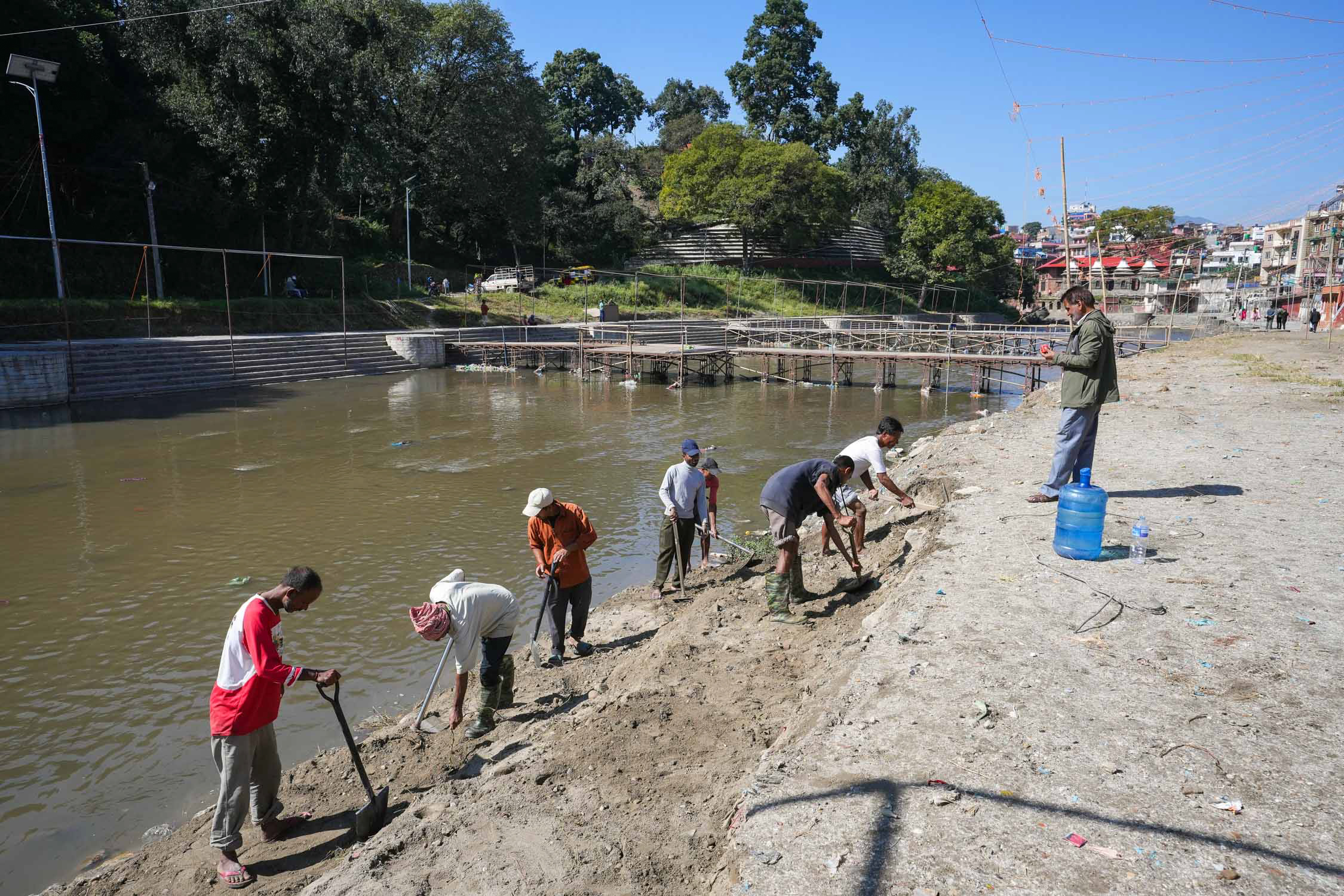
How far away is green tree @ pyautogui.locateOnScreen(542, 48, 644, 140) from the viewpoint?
214 feet

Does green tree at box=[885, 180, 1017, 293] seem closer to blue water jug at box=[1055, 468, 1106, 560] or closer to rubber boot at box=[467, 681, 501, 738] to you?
blue water jug at box=[1055, 468, 1106, 560]

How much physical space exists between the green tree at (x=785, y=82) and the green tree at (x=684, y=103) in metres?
11.0

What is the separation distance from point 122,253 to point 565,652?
109 feet

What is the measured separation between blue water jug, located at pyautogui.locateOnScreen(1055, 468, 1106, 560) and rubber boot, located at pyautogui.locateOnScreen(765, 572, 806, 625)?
7.00 ft

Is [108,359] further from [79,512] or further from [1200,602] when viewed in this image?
[1200,602]

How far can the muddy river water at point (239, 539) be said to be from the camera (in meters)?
5.93

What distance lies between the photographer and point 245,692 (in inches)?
174

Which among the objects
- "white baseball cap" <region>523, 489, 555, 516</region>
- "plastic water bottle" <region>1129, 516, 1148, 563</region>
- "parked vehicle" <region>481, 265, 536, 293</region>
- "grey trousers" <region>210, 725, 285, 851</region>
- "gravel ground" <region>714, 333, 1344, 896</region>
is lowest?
"grey trousers" <region>210, 725, 285, 851</region>

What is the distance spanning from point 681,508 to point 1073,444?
380 centimetres

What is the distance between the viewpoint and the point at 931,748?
379cm

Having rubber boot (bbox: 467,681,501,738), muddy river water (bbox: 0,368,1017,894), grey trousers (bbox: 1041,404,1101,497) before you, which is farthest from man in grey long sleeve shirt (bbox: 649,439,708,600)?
grey trousers (bbox: 1041,404,1101,497)

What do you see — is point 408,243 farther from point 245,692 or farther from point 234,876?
point 234,876

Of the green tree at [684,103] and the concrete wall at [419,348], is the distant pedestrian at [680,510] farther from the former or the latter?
the green tree at [684,103]

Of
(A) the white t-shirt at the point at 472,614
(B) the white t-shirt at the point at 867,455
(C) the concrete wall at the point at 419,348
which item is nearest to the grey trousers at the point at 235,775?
(A) the white t-shirt at the point at 472,614
